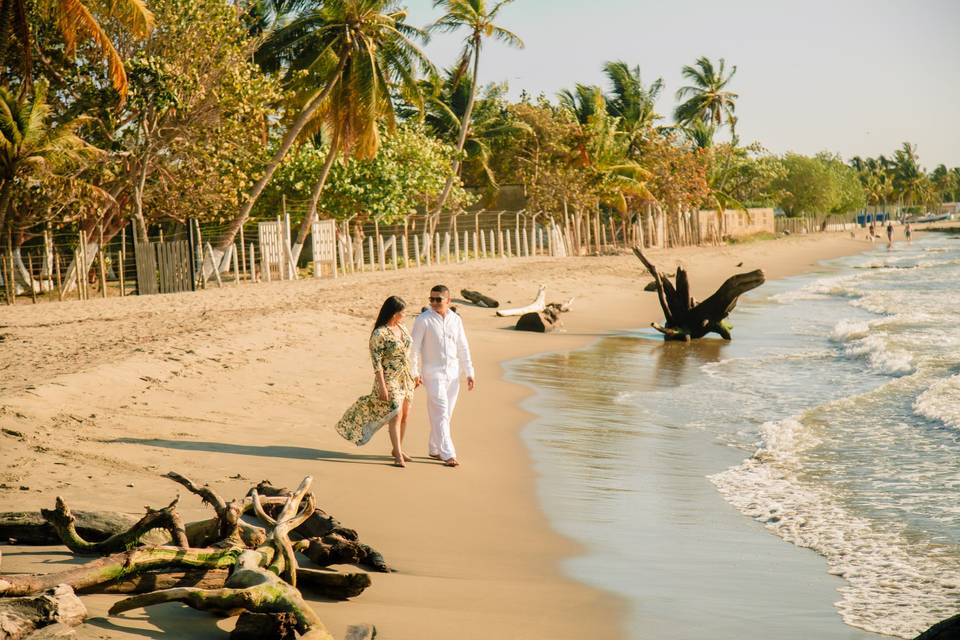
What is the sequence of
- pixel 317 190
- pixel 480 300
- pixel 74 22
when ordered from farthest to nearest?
pixel 317 190 → pixel 480 300 → pixel 74 22

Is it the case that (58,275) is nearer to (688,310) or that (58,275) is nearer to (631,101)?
(688,310)

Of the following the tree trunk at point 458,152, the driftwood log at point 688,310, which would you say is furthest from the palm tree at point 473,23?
the driftwood log at point 688,310

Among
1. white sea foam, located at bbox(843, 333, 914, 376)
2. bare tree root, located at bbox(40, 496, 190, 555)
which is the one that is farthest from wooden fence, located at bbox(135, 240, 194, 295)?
bare tree root, located at bbox(40, 496, 190, 555)

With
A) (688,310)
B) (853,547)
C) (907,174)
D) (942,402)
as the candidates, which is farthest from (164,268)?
(907,174)

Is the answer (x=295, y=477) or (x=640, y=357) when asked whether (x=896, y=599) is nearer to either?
(x=295, y=477)

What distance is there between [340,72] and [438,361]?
63.4 ft

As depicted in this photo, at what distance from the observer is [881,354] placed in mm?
15805

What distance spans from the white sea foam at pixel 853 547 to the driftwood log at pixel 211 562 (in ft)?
8.56

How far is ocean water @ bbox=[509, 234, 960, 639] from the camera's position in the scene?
17.7 ft

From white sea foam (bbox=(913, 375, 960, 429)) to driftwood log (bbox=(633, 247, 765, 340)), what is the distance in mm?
5524

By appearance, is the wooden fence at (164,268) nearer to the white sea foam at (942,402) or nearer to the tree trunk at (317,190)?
the tree trunk at (317,190)

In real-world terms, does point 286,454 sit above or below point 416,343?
below

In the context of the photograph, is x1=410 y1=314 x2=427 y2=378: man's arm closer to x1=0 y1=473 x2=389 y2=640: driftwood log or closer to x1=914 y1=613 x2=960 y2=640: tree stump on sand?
x1=0 y1=473 x2=389 y2=640: driftwood log

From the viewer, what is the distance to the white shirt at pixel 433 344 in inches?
311
